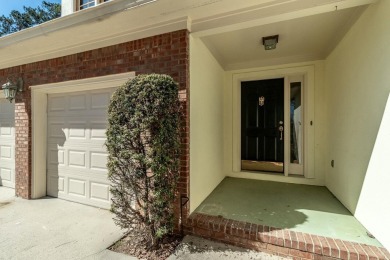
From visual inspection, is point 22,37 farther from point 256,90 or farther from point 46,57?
point 256,90

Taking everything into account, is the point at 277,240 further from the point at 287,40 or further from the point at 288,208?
the point at 287,40

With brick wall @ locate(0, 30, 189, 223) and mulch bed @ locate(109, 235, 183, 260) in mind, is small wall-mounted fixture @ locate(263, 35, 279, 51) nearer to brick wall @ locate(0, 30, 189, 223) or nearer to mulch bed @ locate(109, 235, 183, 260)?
brick wall @ locate(0, 30, 189, 223)

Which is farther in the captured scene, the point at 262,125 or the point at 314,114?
the point at 262,125

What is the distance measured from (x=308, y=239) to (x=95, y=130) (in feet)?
11.3

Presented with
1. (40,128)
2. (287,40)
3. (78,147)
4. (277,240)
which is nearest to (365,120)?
(287,40)

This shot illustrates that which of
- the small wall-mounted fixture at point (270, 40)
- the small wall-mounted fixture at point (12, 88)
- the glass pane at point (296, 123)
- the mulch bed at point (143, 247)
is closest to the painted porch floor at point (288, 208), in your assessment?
the mulch bed at point (143, 247)

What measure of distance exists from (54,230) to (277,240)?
2.89 meters

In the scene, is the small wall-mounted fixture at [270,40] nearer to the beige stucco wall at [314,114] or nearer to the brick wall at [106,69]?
the beige stucco wall at [314,114]

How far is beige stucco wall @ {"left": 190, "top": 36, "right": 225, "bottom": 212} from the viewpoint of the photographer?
263 centimetres

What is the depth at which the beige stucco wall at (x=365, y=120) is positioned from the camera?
1.94 meters

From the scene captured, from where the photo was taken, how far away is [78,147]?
3533 mm

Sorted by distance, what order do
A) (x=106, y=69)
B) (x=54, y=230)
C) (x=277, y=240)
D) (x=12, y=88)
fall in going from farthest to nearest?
(x=12, y=88), (x=106, y=69), (x=54, y=230), (x=277, y=240)

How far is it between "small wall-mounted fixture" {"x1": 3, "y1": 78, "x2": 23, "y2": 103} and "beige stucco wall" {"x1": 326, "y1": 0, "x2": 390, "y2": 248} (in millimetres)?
5712

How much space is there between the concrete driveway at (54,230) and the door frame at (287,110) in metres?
2.88
